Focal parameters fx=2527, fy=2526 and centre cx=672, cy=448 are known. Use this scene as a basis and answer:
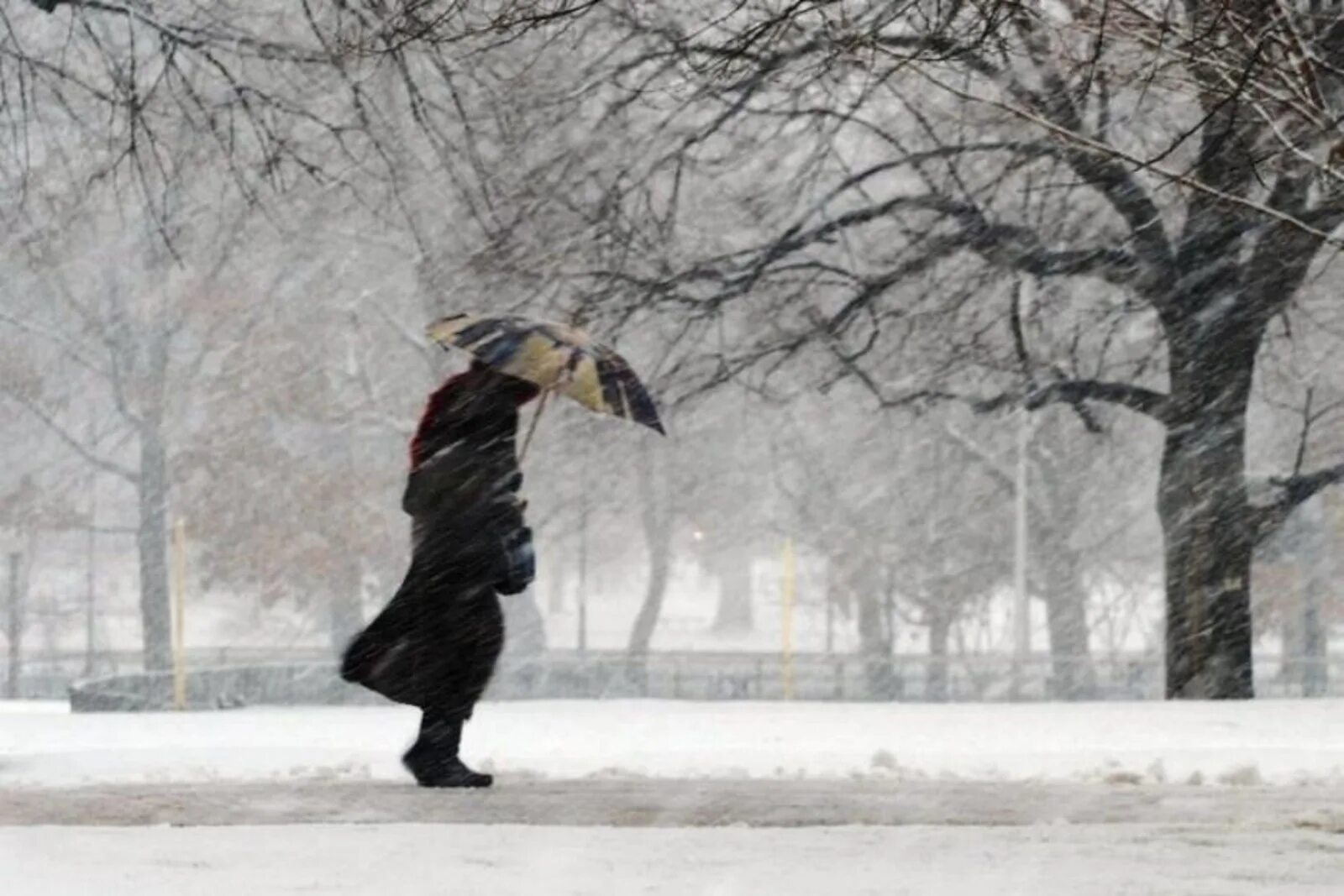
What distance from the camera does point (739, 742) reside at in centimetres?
1348

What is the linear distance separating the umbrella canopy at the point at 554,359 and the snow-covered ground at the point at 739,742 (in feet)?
6.59

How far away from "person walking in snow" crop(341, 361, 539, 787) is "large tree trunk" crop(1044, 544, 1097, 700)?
98.5ft

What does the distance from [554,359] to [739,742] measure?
15.4 feet

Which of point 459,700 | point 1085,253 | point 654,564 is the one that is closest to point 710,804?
point 459,700

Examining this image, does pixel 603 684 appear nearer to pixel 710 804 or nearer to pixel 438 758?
pixel 438 758

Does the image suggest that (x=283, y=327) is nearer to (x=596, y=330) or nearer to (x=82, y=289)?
(x=82, y=289)

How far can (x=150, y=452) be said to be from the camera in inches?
1610

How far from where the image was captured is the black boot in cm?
954

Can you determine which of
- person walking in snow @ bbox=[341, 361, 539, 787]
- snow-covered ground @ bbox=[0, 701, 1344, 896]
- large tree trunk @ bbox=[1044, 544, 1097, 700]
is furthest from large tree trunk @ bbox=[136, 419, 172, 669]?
person walking in snow @ bbox=[341, 361, 539, 787]

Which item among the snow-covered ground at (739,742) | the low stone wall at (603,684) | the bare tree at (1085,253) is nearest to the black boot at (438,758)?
the snow-covered ground at (739,742)

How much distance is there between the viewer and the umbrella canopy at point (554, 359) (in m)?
9.16

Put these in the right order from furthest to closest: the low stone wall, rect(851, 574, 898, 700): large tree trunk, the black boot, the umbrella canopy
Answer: rect(851, 574, 898, 700): large tree trunk, the low stone wall, the black boot, the umbrella canopy

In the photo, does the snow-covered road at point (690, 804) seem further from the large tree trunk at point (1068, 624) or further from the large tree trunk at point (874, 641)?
the large tree trunk at point (874, 641)

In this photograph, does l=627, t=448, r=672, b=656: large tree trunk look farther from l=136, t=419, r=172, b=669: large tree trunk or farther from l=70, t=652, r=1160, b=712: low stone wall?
l=136, t=419, r=172, b=669: large tree trunk
